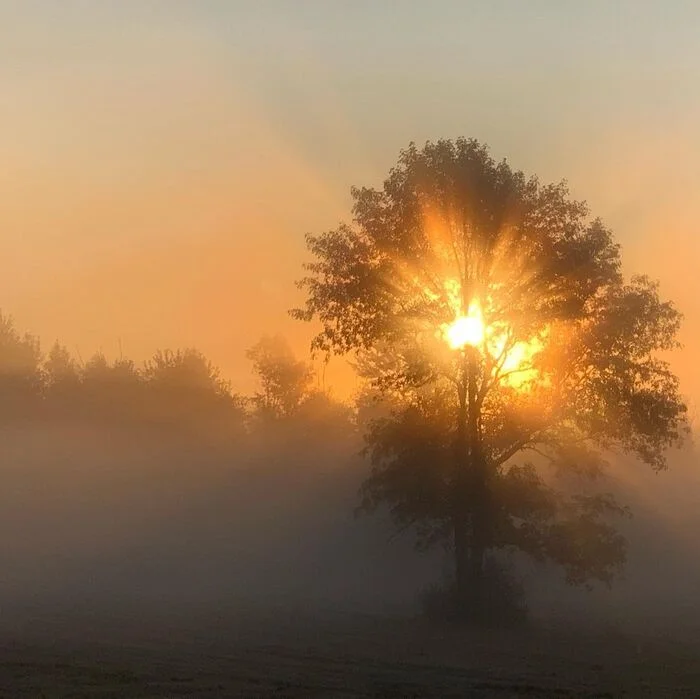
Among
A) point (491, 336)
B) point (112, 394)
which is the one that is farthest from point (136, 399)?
point (491, 336)

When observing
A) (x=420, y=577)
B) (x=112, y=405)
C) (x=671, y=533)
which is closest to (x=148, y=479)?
(x=112, y=405)

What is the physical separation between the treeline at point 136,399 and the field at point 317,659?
59498 millimetres

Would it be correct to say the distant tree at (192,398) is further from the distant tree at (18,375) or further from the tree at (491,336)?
the tree at (491,336)

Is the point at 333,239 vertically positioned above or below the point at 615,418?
above

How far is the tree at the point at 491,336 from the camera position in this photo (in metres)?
48.2

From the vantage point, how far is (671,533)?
99.6 meters

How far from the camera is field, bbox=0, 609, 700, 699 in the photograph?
76.8 ft

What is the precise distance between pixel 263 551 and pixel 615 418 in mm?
44870

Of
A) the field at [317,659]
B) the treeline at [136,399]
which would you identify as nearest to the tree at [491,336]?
the field at [317,659]

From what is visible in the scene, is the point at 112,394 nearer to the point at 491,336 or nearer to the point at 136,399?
the point at 136,399

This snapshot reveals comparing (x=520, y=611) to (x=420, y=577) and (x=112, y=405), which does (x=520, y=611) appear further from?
(x=112, y=405)

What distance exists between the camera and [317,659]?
31734mm

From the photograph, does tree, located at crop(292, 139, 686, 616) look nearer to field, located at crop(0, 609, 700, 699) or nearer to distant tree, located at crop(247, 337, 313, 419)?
field, located at crop(0, 609, 700, 699)

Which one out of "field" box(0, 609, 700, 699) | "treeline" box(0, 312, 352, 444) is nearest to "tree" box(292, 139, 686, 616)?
"field" box(0, 609, 700, 699)
